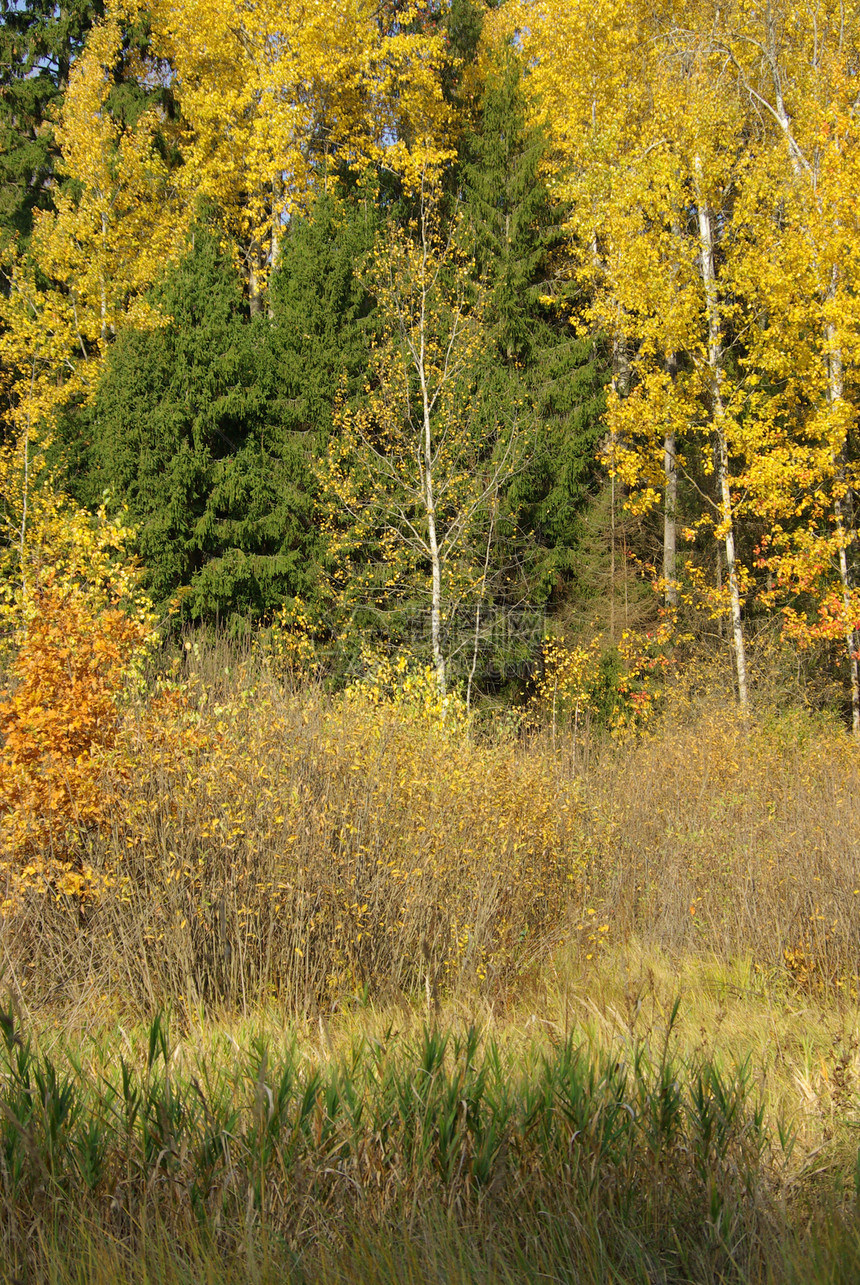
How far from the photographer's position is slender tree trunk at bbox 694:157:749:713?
14203 mm

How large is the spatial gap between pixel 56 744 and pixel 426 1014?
7.35ft

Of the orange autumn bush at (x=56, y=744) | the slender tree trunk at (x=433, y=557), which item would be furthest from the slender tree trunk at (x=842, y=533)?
the orange autumn bush at (x=56, y=744)

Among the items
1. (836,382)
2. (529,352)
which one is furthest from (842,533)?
(529,352)

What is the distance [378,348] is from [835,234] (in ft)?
22.0

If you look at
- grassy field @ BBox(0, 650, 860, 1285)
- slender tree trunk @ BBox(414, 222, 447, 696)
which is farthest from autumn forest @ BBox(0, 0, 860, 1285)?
slender tree trunk @ BBox(414, 222, 447, 696)

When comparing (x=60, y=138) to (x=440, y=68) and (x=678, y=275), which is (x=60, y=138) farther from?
(x=678, y=275)

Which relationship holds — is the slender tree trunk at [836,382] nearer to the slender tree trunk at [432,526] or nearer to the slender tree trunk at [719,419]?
the slender tree trunk at [719,419]

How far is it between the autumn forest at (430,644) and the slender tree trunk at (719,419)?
4.6 inches

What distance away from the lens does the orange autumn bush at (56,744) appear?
489 cm

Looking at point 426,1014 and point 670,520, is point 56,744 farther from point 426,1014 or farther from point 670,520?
point 670,520

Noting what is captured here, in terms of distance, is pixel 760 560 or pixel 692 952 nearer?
pixel 692 952

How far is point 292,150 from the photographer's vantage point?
18.5 metres

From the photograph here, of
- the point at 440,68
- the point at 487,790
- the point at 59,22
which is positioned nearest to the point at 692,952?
the point at 487,790

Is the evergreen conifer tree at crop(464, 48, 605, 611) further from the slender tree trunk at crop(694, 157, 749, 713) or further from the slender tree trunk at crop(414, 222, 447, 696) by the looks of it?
the slender tree trunk at crop(694, 157, 749, 713)
